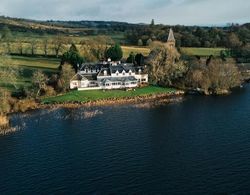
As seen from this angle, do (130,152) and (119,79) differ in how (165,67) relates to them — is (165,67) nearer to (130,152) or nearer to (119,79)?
(119,79)

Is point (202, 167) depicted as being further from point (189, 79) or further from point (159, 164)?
point (189, 79)

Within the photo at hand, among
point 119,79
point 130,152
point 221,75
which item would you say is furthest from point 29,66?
point 130,152

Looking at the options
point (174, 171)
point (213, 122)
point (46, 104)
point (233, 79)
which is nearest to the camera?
point (174, 171)

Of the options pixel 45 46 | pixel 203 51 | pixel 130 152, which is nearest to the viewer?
pixel 130 152

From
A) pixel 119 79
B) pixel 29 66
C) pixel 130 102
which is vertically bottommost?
pixel 130 102

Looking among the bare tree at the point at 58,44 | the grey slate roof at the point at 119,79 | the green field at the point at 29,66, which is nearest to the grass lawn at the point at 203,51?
the bare tree at the point at 58,44

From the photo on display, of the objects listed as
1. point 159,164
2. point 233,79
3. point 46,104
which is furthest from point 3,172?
point 233,79

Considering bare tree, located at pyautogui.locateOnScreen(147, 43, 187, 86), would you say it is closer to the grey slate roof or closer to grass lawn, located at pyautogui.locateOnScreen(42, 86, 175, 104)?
grass lawn, located at pyautogui.locateOnScreen(42, 86, 175, 104)

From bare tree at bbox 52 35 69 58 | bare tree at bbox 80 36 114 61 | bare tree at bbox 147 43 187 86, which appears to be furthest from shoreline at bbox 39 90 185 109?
bare tree at bbox 52 35 69 58
